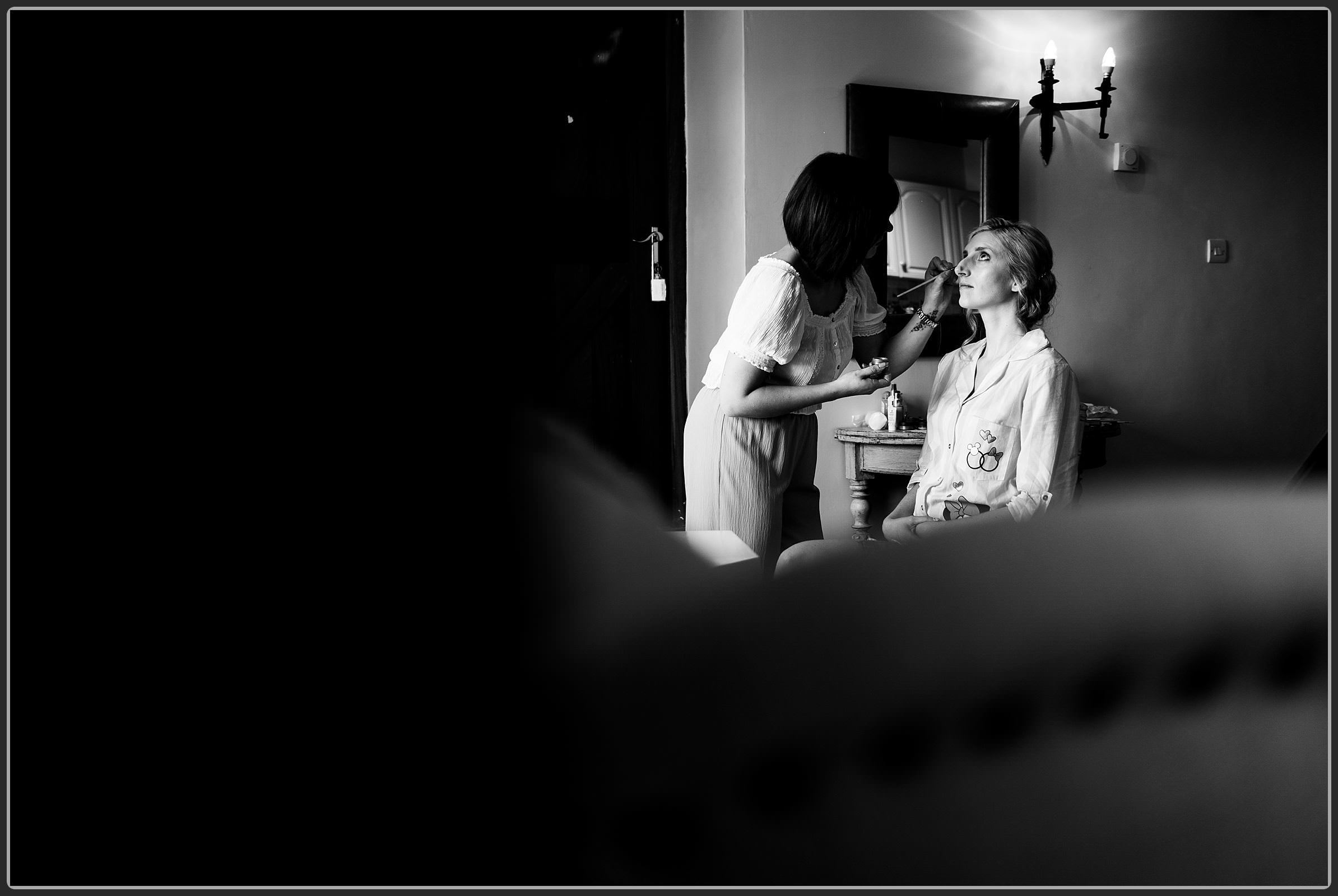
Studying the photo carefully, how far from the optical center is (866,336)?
1.71m

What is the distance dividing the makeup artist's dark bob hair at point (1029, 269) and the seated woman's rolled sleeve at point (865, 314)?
337 millimetres

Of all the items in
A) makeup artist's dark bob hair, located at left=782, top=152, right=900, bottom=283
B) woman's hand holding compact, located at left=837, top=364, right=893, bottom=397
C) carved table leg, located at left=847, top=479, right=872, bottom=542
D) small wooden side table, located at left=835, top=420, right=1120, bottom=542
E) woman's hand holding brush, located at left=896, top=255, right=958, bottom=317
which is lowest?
carved table leg, located at left=847, top=479, right=872, bottom=542

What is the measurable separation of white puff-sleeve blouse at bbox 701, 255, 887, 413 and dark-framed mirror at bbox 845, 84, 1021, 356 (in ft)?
4.47

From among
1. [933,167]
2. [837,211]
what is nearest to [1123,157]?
[933,167]

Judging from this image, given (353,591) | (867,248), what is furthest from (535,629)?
(867,248)

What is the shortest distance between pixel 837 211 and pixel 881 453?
1.40 m

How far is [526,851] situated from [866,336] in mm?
1502

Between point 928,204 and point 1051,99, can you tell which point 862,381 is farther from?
point 1051,99

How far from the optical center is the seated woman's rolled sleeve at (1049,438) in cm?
162

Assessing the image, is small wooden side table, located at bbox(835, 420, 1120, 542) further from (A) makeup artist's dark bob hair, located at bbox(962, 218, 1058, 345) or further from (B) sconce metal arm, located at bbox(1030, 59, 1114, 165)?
(B) sconce metal arm, located at bbox(1030, 59, 1114, 165)

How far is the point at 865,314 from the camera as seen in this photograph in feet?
5.57

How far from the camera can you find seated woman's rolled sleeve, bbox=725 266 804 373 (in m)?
1.41

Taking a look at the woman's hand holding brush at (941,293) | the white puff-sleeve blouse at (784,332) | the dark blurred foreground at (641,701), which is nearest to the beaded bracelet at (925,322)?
the woman's hand holding brush at (941,293)

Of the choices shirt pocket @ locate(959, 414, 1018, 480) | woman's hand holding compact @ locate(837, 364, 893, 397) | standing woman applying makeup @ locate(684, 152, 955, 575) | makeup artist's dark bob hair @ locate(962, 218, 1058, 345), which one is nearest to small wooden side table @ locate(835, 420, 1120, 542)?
makeup artist's dark bob hair @ locate(962, 218, 1058, 345)
